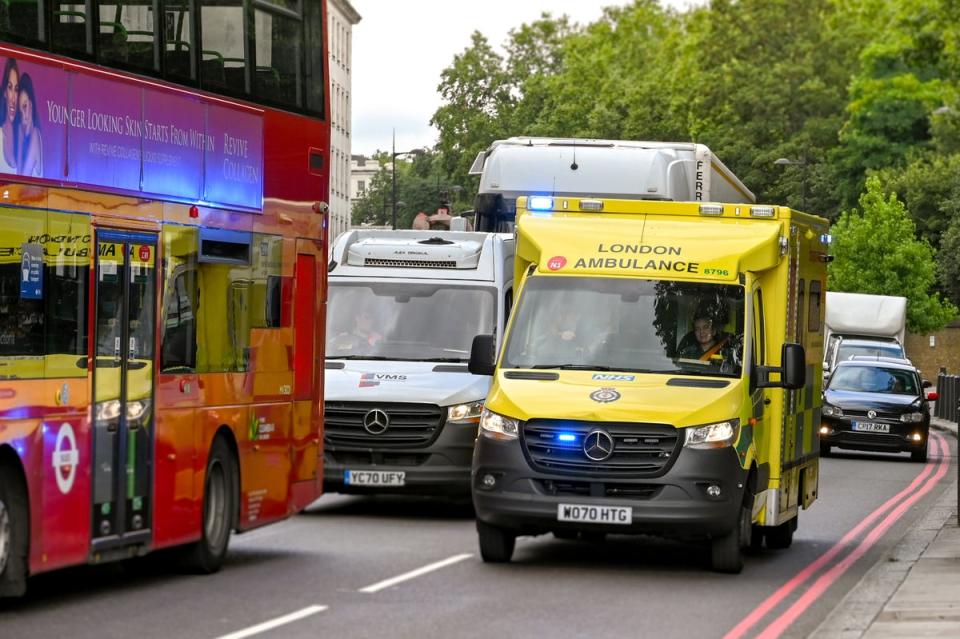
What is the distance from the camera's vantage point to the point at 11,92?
1162 centimetres

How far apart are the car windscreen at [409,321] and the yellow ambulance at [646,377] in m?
4.00

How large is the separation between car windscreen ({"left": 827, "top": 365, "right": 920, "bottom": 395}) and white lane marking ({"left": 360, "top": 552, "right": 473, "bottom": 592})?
20.2 m

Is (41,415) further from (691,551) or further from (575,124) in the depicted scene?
(575,124)

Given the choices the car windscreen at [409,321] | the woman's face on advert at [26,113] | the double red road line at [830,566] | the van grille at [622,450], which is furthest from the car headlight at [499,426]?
the car windscreen at [409,321]

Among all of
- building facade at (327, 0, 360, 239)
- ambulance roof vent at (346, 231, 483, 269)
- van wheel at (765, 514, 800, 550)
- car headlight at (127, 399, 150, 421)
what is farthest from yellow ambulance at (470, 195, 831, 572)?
building facade at (327, 0, 360, 239)

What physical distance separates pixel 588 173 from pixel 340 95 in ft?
345

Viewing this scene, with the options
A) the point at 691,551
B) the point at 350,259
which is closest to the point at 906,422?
the point at 350,259

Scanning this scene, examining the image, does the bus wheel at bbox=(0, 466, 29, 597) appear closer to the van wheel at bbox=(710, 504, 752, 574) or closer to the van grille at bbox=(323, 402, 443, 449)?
the van wheel at bbox=(710, 504, 752, 574)

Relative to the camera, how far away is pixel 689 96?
94.2 meters

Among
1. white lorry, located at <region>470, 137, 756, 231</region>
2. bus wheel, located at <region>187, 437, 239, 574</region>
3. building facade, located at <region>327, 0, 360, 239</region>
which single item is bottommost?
bus wheel, located at <region>187, 437, 239, 574</region>

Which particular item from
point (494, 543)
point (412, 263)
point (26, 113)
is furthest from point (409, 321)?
point (26, 113)

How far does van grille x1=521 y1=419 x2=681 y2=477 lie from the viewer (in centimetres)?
1455

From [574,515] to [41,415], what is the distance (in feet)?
13.9

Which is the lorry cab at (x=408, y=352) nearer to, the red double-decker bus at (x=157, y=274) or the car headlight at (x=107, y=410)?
the red double-decker bus at (x=157, y=274)
